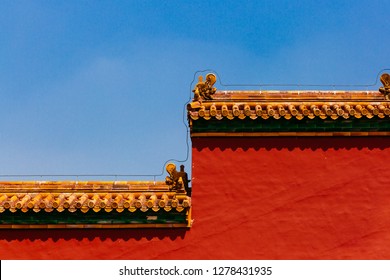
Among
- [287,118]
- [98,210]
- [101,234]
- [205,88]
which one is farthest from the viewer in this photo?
[205,88]

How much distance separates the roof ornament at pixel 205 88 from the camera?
871 centimetres

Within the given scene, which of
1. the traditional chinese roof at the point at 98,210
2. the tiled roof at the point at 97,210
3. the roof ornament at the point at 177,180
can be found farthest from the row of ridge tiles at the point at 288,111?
the tiled roof at the point at 97,210

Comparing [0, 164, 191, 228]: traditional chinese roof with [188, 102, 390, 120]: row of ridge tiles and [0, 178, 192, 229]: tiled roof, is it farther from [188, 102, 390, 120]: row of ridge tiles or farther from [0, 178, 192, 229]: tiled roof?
[188, 102, 390, 120]: row of ridge tiles

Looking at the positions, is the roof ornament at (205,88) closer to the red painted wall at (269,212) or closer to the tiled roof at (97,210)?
the red painted wall at (269,212)

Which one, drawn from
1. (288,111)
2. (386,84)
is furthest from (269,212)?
(386,84)

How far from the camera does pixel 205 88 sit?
8789 mm

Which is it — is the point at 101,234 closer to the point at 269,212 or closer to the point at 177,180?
the point at 177,180

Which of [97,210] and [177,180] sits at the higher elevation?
[177,180]

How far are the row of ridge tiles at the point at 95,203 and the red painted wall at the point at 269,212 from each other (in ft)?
1.25

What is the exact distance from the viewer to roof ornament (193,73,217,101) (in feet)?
28.6

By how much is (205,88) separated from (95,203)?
8.34 feet
